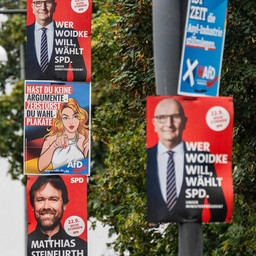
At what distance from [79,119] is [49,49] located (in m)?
0.88

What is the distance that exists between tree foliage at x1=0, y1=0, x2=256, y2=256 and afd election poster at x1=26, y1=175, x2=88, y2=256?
300 centimetres

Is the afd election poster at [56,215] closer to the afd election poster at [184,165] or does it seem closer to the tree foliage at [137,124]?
the tree foliage at [137,124]

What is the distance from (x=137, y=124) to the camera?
71.3 feet

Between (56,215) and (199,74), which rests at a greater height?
(199,74)

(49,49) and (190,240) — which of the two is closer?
(190,240)

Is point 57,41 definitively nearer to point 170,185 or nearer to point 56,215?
point 56,215

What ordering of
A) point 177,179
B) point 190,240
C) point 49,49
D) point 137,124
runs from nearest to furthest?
1. point 177,179
2. point 190,240
3. point 49,49
4. point 137,124

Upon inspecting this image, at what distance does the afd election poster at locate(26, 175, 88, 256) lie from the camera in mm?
13383

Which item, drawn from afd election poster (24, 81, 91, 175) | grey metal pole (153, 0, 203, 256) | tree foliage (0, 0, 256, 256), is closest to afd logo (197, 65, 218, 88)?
grey metal pole (153, 0, 203, 256)

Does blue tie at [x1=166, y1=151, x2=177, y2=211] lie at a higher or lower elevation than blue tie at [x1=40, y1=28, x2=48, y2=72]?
lower

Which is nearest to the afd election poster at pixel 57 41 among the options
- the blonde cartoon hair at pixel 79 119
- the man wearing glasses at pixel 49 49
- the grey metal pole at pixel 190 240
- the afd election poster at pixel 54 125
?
the man wearing glasses at pixel 49 49

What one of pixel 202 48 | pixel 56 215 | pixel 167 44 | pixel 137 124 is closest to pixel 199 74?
pixel 202 48

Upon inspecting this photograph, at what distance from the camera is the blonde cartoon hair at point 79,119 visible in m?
13.7

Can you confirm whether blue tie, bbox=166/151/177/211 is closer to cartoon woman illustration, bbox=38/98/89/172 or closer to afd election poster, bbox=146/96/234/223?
afd election poster, bbox=146/96/234/223
